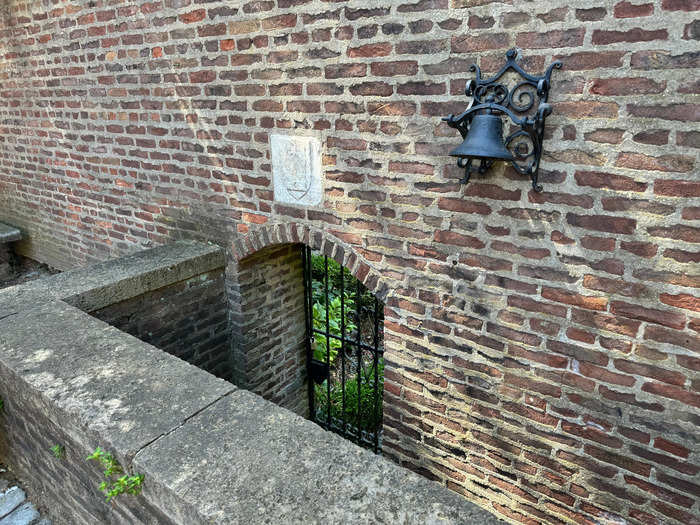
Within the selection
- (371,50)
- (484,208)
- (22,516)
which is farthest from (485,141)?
(22,516)

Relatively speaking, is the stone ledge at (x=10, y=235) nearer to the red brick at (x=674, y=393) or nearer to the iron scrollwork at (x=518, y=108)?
the iron scrollwork at (x=518, y=108)

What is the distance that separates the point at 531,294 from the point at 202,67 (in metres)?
2.30

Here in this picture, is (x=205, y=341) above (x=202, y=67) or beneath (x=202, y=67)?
beneath

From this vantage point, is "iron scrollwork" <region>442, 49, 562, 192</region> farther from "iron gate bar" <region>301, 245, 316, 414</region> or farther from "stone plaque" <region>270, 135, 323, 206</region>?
"iron gate bar" <region>301, 245, 316, 414</region>

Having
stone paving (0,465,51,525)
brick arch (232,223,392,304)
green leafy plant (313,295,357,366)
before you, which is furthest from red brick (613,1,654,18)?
stone paving (0,465,51,525)

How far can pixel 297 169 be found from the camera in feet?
8.32

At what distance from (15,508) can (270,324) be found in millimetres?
1816

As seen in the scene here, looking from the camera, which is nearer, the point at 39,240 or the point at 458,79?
the point at 458,79

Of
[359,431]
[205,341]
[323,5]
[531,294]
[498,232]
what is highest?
[323,5]

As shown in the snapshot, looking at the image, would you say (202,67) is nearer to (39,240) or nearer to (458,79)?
(458,79)

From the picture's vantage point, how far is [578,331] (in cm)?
189

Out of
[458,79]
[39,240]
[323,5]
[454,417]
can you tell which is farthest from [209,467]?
[39,240]

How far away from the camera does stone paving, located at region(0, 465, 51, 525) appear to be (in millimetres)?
2367

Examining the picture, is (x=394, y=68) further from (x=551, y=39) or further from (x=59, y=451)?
(x=59, y=451)
